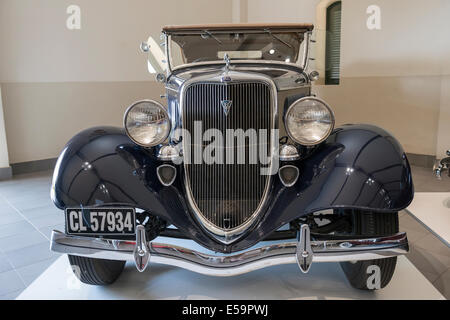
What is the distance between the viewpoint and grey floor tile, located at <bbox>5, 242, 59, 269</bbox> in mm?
2465

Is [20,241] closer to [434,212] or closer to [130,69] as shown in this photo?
[434,212]

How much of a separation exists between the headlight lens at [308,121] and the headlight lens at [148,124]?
602mm

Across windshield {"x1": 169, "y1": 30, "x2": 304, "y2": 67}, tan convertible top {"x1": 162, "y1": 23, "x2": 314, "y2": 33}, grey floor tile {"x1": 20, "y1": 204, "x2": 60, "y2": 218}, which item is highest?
tan convertible top {"x1": 162, "y1": 23, "x2": 314, "y2": 33}

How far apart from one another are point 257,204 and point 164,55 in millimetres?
1445

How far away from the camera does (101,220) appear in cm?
163

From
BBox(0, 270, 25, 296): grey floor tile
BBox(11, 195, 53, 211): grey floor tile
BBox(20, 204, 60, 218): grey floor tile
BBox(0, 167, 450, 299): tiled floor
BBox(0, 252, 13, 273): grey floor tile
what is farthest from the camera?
BBox(11, 195, 53, 211): grey floor tile

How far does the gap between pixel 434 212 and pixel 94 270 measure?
80.1 inches

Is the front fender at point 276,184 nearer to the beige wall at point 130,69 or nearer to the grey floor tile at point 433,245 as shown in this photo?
the grey floor tile at point 433,245

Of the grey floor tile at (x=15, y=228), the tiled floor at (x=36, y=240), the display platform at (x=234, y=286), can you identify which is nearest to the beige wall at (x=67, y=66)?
the tiled floor at (x=36, y=240)

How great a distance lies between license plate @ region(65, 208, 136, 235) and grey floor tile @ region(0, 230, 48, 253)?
4.62ft

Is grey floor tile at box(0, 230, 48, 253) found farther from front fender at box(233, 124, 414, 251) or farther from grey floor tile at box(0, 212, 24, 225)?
front fender at box(233, 124, 414, 251)

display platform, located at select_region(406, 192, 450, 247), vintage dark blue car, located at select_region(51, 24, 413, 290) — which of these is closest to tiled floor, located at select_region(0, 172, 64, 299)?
vintage dark blue car, located at select_region(51, 24, 413, 290)

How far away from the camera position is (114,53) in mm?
5609

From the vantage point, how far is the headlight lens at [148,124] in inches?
70.8
